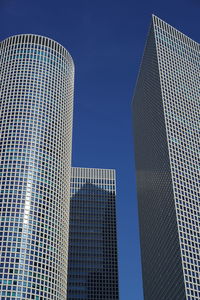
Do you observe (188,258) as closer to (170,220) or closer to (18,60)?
(170,220)

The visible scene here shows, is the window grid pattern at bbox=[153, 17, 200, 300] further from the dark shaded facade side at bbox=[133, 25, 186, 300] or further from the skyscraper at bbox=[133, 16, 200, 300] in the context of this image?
the dark shaded facade side at bbox=[133, 25, 186, 300]

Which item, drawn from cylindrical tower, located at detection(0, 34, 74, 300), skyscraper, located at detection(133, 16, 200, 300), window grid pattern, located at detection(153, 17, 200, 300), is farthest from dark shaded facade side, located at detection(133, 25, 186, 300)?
cylindrical tower, located at detection(0, 34, 74, 300)

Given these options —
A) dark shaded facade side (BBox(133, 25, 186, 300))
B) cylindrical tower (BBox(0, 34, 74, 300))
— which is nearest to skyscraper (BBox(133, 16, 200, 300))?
dark shaded facade side (BBox(133, 25, 186, 300))

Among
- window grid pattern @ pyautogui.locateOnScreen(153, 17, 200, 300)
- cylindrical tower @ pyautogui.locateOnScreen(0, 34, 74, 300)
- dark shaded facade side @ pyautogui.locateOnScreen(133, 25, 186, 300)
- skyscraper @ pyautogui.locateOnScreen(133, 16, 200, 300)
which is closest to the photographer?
cylindrical tower @ pyautogui.locateOnScreen(0, 34, 74, 300)

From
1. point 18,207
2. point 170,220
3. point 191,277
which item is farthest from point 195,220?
point 18,207

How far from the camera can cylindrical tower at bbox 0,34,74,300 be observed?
13800cm

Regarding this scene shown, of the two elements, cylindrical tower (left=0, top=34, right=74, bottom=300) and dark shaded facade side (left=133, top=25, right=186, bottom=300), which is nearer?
cylindrical tower (left=0, top=34, right=74, bottom=300)

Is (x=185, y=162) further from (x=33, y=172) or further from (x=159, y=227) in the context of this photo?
(x=33, y=172)

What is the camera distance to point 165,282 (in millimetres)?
154500

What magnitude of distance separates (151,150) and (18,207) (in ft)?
233

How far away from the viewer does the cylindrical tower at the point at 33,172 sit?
138000 millimetres

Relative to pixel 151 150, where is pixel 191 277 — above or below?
below

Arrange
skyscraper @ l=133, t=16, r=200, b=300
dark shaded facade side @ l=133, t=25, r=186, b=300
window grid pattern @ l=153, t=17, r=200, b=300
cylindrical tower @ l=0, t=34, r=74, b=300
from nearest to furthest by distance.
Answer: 1. cylindrical tower @ l=0, t=34, r=74, b=300
2. window grid pattern @ l=153, t=17, r=200, b=300
3. skyscraper @ l=133, t=16, r=200, b=300
4. dark shaded facade side @ l=133, t=25, r=186, b=300

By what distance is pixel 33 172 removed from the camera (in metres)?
157
